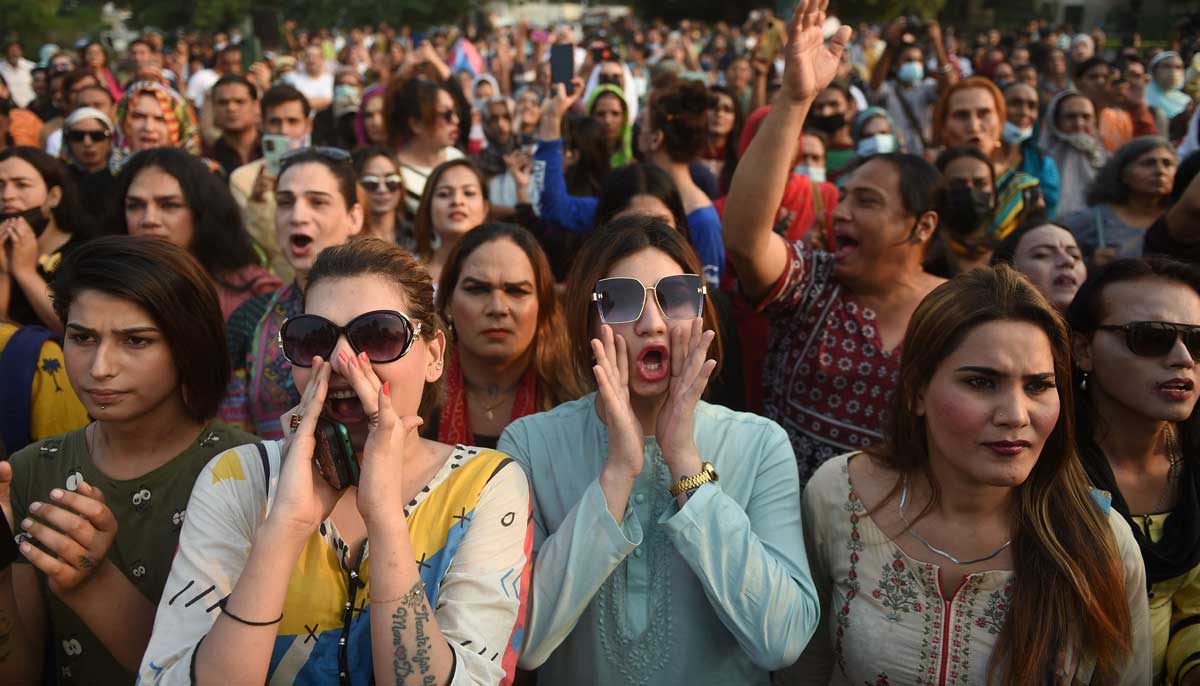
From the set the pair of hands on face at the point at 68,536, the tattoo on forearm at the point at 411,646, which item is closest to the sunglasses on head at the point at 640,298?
the tattoo on forearm at the point at 411,646

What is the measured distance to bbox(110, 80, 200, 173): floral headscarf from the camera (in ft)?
20.5

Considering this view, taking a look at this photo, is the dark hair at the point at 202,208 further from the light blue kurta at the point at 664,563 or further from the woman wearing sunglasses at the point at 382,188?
the light blue kurta at the point at 664,563

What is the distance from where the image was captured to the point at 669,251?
256 cm

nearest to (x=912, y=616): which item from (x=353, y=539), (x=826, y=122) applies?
(x=353, y=539)

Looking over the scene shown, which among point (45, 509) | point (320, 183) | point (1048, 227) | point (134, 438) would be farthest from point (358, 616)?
point (1048, 227)

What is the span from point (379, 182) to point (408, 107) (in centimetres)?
96

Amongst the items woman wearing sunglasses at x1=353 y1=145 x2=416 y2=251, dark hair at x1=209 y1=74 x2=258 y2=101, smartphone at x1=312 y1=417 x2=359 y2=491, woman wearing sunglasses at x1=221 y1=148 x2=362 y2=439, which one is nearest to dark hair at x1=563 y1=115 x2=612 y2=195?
woman wearing sunglasses at x1=353 y1=145 x2=416 y2=251

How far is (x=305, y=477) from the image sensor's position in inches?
73.2

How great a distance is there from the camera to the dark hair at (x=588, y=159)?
6.37m

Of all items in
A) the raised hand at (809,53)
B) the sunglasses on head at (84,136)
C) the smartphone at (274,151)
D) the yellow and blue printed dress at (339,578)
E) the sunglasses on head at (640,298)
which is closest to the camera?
the yellow and blue printed dress at (339,578)

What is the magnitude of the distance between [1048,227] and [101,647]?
3.96 meters

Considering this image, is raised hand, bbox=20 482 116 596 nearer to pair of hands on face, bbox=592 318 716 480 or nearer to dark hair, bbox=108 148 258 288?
pair of hands on face, bbox=592 318 716 480

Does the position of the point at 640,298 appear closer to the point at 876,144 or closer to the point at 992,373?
the point at 992,373

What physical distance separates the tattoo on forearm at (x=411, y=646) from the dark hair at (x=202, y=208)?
2.84 metres
